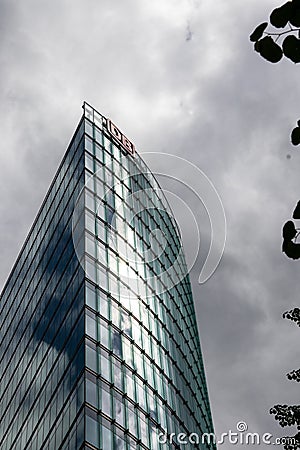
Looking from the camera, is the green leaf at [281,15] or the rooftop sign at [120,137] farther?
the rooftop sign at [120,137]

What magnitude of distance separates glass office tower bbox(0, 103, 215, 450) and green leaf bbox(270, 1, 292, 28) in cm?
3340

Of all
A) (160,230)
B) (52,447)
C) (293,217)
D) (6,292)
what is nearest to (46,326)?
(52,447)

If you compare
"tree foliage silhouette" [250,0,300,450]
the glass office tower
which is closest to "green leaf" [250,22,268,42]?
"tree foliage silhouette" [250,0,300,450]

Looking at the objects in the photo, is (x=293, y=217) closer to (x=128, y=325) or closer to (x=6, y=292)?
(x=128, y=325)

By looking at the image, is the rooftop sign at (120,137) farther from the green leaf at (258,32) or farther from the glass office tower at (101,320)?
the green leaf at (258,32)

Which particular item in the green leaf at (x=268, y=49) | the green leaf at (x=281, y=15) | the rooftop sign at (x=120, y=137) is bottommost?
the green leaf at (x=268, y=49)

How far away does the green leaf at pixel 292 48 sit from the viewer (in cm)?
658

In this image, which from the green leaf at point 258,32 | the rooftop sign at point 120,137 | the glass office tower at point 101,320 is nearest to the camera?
the green leaf at point 258,32

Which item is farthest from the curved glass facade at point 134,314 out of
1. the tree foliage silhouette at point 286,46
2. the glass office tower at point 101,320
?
the tree foliage silhouette at point 286,46

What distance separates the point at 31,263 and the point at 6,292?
32.9ft

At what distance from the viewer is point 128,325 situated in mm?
47531

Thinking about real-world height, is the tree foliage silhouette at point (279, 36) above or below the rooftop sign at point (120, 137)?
below

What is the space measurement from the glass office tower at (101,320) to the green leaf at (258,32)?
3330cm

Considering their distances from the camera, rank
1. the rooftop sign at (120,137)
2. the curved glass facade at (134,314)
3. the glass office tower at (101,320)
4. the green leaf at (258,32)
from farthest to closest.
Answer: the rooftop sign at (120,137)
the curved glass facade at (134,314)
the glass office tower at (101,320)
the green leaf at (258,32)
